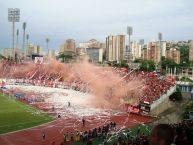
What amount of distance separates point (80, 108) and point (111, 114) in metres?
4.67

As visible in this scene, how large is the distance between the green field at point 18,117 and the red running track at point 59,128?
1324mm

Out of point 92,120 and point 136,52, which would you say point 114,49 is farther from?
point 92,120

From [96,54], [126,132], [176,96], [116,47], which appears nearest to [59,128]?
[126,132]

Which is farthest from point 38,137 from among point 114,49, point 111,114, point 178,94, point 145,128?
point 114,49

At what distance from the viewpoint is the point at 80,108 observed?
133 ft

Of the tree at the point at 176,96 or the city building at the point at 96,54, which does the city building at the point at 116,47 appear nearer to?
the city building at the point at 96,54

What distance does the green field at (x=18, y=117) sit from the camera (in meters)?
30.8

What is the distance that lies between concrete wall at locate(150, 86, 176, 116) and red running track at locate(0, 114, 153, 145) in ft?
9.19

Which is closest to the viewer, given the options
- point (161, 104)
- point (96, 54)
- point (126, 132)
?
point (126, 132)

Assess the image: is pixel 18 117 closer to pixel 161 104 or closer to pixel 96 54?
pixel 161 104

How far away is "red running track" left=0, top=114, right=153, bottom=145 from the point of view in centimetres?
2620

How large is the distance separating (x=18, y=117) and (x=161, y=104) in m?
17.0

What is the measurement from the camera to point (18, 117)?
34.8 meters

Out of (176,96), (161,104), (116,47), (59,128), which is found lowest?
(59,128)
